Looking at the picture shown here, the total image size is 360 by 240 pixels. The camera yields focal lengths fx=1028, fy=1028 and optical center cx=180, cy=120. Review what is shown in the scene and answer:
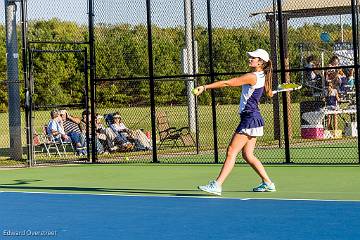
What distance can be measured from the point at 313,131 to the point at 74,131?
252 inches

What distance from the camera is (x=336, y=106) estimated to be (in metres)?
26.5

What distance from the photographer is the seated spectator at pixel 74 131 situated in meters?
23.3

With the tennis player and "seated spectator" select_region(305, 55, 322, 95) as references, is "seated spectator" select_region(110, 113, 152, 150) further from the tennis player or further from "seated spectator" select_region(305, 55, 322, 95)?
the tennis player

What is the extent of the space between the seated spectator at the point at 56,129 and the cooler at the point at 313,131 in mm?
6403

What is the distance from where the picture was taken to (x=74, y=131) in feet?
78.3

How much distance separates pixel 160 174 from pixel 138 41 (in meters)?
10.2

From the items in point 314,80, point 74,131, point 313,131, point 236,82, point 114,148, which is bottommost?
point 114,148

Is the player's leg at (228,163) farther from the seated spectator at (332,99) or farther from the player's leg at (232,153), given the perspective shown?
the seated spectator at (332,99)

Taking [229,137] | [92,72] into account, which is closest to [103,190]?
[92,72]

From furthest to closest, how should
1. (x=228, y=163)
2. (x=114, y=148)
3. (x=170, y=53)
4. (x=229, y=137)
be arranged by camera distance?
1. (x=229, y=137)
2. (x=170, y=53)
3. (x=114, y=148)
4. (x=228, y=163)

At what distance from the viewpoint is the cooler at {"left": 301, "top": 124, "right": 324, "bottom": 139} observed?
2636cm

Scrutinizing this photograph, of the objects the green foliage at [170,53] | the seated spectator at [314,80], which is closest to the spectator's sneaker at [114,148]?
the green foliage at [170,53]

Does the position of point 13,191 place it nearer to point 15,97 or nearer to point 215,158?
point 215,158

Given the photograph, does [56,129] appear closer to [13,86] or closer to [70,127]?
[70,127]
